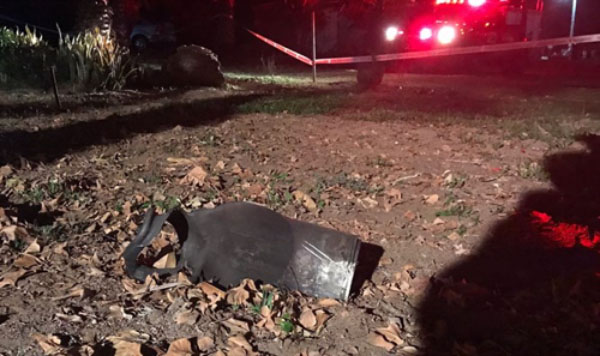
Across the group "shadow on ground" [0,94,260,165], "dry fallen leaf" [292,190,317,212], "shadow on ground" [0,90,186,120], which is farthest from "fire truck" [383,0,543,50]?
"dry fallen leaf" [292,190,317,212]

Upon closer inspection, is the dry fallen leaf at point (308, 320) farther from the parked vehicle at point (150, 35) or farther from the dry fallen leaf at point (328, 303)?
the parked vehicle at point (150, 35)

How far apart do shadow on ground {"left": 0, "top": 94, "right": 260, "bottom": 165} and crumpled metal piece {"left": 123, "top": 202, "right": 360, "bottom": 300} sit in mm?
3074

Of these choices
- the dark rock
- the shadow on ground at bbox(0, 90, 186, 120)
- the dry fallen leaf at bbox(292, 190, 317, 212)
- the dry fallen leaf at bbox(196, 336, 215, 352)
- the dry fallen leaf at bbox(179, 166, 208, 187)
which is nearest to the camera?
the dry fallen leaf at bbox(196, 336, 215, 352)

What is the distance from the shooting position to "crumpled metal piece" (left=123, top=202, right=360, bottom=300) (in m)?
3.18

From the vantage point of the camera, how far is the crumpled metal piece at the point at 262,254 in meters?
3.18

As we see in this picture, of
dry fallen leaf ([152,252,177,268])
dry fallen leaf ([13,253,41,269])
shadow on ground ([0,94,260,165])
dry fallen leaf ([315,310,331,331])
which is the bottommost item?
dry fallen leaf ([315,310,331,331])

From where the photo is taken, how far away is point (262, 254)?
10.6 ft

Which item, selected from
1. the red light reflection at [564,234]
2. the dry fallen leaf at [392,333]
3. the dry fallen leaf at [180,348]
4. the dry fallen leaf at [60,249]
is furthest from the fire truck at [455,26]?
the dry fallen leaf at [180,348]

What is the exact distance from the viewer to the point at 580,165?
5359 millimetres

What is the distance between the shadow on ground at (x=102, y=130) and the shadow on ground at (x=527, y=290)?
440 centimetres

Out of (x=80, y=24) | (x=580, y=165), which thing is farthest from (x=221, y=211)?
(x=80, y=24)

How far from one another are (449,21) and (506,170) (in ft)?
29.5

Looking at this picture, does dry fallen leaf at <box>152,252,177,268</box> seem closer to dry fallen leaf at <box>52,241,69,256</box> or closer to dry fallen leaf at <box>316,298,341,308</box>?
dry fallen leaf at <box>52,241,69,256</box>

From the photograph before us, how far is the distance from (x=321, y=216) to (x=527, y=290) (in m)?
1.65
